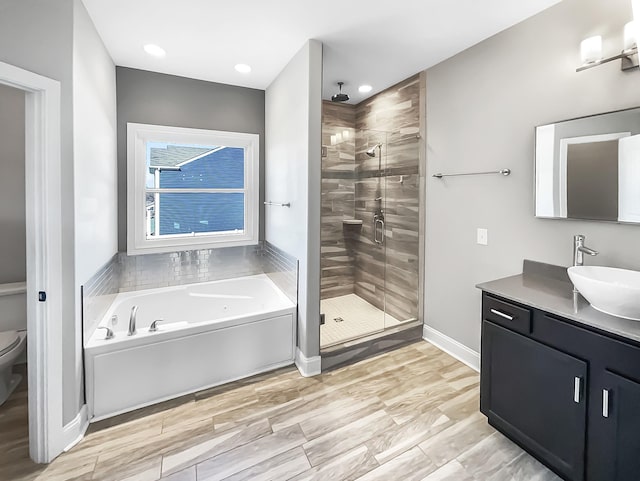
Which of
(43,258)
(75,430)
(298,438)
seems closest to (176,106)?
(43,258)

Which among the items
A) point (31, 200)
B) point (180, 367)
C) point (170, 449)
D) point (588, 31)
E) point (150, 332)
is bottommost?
point (170, 449)

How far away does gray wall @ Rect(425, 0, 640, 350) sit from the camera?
5.71 ft

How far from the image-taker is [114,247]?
2.79 meters

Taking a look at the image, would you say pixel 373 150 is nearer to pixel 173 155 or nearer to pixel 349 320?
pixel 349 320

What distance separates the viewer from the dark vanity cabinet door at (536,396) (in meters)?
1.42

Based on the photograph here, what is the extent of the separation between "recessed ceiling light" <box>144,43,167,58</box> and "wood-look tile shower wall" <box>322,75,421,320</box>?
1673mm

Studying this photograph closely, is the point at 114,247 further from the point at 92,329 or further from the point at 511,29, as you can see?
the point at 511,29

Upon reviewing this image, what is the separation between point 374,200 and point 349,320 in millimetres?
1357

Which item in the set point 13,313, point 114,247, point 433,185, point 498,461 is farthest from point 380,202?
point 13,313

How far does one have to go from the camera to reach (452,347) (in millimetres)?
2777

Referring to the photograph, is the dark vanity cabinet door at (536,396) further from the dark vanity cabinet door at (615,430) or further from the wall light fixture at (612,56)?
the wall light fixture at (612,56)

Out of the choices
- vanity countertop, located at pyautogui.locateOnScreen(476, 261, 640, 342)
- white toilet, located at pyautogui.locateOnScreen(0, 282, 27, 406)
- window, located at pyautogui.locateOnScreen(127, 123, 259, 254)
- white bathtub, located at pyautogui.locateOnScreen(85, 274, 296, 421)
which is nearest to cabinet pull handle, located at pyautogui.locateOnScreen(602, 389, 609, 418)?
vanity countertop, located at pyautogui.locateOnScreen(476, 261, 640, 342)

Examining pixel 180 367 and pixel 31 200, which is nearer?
pixel 31 200

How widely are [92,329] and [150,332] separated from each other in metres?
0.38
